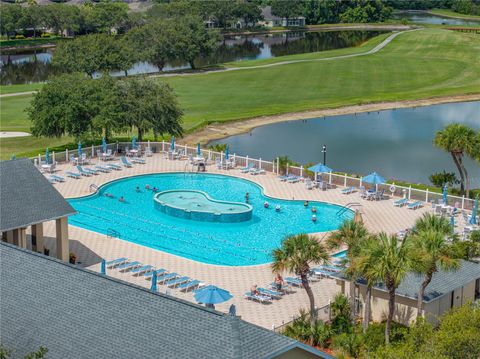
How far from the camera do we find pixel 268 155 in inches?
2559

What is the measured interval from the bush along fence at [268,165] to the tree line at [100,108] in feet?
4.17

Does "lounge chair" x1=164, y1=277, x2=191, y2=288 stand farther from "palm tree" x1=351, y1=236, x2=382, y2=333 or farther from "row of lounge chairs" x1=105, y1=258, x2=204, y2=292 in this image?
"palm tree" x1=351, y1=236, x2=382, y2=333

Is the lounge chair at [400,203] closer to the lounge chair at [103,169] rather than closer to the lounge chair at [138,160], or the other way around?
the lounge chair at [138,160]

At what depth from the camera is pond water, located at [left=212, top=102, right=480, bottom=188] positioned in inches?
2392

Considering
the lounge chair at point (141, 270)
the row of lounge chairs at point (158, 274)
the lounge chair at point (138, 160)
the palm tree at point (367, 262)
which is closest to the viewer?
the palm tree at point (367, 262)

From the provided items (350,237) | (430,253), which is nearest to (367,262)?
(430,253)

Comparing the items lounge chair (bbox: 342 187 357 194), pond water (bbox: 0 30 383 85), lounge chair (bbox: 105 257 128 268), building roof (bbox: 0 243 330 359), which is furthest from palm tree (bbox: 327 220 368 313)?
pond water (bbox: 0 30 383 85)

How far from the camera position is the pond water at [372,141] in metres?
60.8

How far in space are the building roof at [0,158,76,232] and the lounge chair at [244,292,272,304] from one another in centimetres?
921

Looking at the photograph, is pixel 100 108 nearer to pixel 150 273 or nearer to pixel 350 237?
pixel 150 273

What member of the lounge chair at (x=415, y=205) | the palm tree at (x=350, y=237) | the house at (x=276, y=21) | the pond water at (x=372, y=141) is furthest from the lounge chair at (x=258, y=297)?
the house at (x=276, y=21)

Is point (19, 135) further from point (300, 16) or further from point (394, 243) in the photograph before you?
point (300, 16)

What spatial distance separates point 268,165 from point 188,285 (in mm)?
21896

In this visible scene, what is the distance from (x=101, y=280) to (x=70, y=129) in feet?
133
